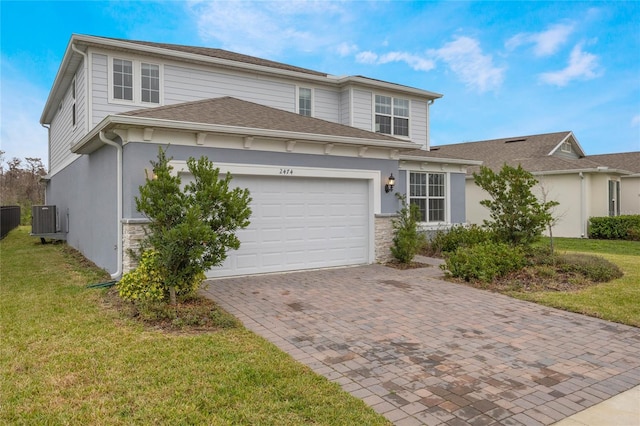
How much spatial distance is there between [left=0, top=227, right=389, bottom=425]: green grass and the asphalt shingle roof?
4.03m

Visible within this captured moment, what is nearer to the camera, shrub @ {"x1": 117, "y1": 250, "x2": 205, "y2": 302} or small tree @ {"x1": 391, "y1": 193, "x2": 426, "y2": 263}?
shrub @ {"x1": 117, "y1": 250, "x2": 205, "y2": 302}

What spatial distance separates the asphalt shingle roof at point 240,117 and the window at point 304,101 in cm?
259

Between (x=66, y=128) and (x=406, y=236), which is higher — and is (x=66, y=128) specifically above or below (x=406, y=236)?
above

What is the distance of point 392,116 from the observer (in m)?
14.5

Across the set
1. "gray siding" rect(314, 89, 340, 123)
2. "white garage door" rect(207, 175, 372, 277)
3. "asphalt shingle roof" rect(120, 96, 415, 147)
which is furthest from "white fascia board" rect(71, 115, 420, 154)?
"gray siding" rect(314, 89, 340, 123)

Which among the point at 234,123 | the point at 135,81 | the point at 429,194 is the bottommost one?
the point at 429,194

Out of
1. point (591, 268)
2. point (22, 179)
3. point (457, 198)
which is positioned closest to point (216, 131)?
point (591, 268)

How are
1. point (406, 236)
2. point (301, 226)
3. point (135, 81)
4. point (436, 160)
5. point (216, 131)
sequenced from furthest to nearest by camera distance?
point (436, 160), point (135, 81), point (406, 236), point (301, 226), point (216, 131)

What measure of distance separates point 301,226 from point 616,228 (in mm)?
14835

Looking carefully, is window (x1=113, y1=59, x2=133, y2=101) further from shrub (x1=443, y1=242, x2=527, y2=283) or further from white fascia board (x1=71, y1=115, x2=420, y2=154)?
shrub (x1=443, y1=242, x2=527, y2=283)

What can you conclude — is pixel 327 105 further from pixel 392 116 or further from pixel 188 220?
pixel 188 220

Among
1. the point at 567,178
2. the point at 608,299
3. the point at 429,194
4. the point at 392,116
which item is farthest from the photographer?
the point at 567,178

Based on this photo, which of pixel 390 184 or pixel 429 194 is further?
pixel 429 194

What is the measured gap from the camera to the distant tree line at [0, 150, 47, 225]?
31.0m
